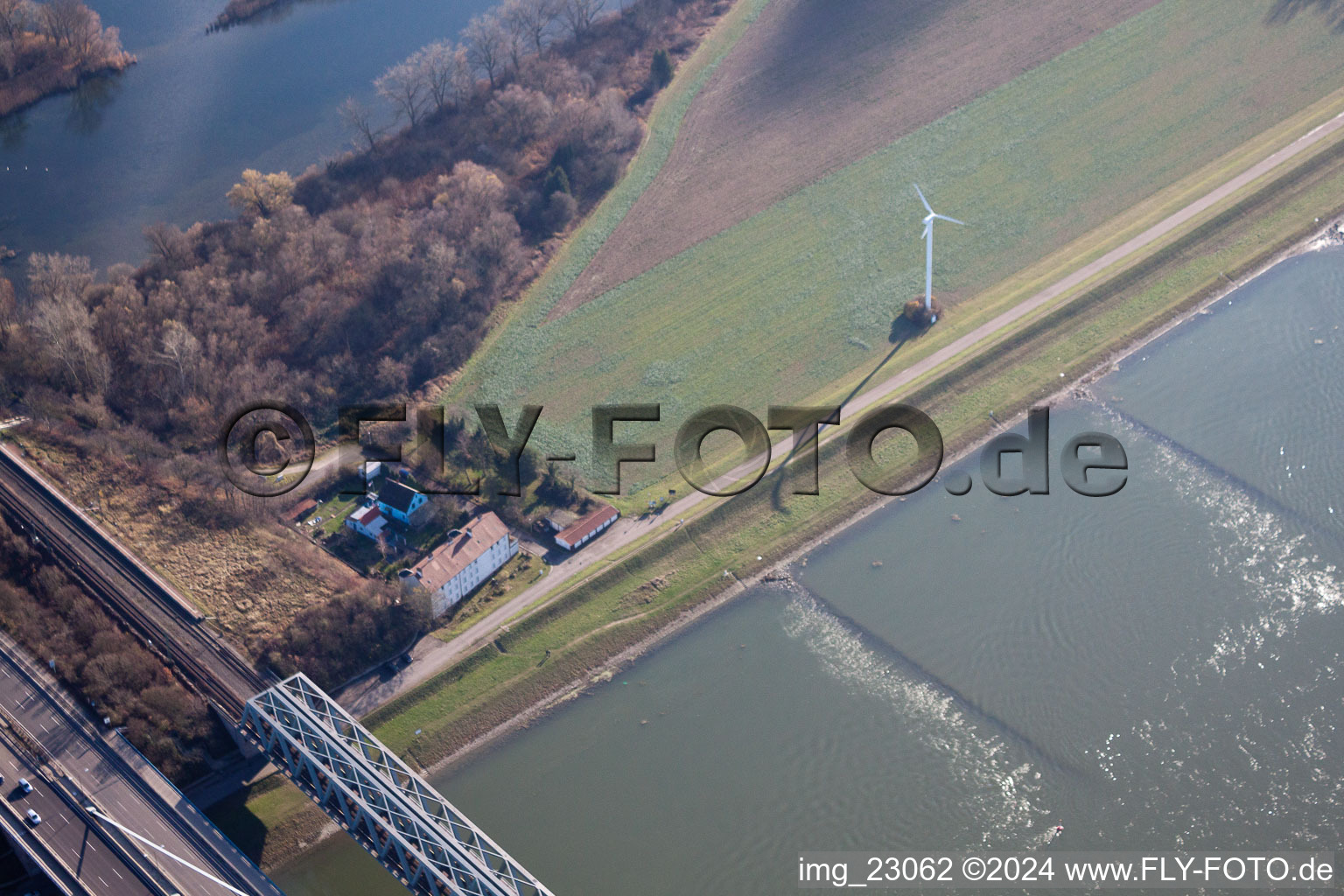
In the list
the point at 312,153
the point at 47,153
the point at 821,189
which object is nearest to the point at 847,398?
the point at 821,189

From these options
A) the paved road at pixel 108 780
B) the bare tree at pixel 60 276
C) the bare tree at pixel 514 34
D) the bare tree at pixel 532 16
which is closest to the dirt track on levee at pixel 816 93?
the bare tree at pixel 532 16

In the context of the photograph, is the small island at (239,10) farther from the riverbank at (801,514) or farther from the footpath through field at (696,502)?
the riverbank at (801,514)

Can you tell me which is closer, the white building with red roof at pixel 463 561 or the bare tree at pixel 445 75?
the white building with red roof at pixel 463 561

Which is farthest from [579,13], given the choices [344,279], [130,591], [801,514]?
[130,591]

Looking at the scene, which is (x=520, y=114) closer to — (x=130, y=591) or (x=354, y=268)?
(x=354, y=268)

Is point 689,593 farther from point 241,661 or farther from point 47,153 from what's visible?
point 47,153

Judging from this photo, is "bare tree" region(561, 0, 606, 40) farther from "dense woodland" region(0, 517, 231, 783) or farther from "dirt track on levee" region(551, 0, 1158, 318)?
"dense woodland" region(0, 517, 231, 783)
